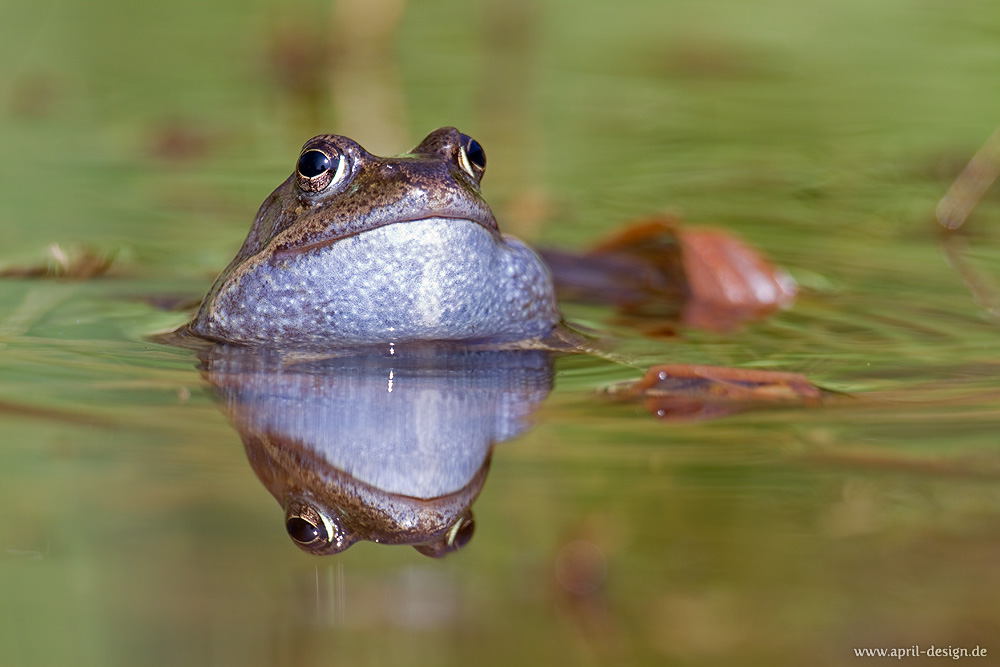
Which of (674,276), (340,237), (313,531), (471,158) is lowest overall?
(674,276)

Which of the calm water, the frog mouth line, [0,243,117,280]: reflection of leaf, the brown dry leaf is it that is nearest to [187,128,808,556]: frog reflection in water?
the frog mouth line

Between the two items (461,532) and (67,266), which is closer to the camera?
(461,532)

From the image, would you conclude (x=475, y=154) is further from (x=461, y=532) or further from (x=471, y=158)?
(x=461, y=532)

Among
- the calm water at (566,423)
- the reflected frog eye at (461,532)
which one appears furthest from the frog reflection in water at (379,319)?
the reflected frog eye at (461,532)

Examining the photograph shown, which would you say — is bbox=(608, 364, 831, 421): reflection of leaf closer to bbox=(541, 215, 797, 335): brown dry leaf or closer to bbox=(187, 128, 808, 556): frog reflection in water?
bbox=(187, 128, 808, 556): frog reflection in water

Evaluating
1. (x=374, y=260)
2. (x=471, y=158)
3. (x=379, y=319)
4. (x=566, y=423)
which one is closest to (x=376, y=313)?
(x=379, y=319)

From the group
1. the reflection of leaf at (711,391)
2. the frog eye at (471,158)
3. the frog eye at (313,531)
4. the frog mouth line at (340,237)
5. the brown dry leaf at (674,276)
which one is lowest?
the brown dry leaf at (674,276)

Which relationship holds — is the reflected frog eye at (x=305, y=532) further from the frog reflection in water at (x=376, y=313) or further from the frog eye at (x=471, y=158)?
the frog eye at (x=471, y=158)
